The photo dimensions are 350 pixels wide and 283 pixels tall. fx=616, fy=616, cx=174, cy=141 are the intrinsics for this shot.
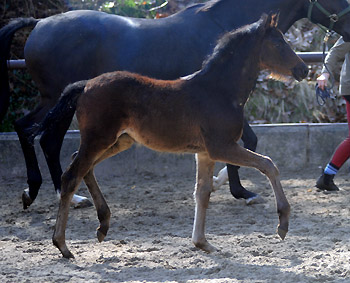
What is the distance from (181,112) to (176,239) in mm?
1051

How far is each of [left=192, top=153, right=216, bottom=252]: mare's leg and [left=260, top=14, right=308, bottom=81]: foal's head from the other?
32.6 inches

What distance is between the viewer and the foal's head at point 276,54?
175 inches

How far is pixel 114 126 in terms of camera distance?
13.8ft

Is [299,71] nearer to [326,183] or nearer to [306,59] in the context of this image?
[326,183]

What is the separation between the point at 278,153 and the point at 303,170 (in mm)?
364

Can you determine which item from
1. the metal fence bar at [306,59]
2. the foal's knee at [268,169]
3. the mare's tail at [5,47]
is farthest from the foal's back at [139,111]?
the metal fence bar at [306,59]

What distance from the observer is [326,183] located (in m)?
6.34

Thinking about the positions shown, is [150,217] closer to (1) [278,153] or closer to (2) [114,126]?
(2) [114,126]

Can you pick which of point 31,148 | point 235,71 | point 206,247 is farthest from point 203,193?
point 31,148

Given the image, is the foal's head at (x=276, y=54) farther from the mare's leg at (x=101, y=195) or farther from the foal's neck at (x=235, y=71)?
the mare's leg at (x=101, y=195)

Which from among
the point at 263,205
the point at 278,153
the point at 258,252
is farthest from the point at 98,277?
the point at 278,153

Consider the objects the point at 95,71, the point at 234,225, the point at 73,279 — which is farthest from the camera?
the point at 95,71

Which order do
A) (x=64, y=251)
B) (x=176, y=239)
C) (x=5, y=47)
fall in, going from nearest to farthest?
(x=64, y=251) → (x=176, y=239) → (x=5, y=47)

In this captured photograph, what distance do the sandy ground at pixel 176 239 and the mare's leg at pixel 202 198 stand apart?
0.28 ft
